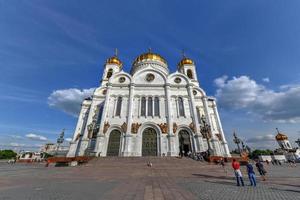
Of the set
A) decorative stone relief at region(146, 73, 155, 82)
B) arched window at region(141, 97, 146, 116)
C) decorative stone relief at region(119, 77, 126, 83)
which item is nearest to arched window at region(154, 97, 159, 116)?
arched window at region(141, 97, 146, 116)

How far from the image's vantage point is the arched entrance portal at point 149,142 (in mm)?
24312

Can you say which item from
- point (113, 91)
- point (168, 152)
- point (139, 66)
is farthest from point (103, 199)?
point (139, 66)

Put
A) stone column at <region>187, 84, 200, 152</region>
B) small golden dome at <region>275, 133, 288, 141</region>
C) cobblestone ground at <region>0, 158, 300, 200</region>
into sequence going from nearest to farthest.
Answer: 1. cobblestone ground at <region>0, 158, 300, 200</region>
2. stone column at <region>187, 84, 200, 152</region>
3. small golden dome at <region>275, 133, 288, 141</region>

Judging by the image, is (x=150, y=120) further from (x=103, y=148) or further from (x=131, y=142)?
(x=103, y=148)

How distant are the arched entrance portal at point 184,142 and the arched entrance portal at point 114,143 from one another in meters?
10.6

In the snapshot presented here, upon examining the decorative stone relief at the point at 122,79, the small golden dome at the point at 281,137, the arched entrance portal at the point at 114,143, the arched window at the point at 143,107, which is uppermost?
the decorative stone relief at the point at 122,79

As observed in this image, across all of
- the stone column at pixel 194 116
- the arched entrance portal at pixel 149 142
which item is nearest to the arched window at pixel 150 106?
the arched entrance portal at pixel 149 142

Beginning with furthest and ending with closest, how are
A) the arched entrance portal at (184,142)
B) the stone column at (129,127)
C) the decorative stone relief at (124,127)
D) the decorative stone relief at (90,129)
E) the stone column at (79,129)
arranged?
the stone column at (79,129) < the decorative stone relief at (124,127) < the arched entrance portal at (184,142) < the decorative stone relief at (90,129) < the stone column at (129,127)

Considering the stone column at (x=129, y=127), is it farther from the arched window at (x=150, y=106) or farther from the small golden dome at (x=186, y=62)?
the small golden dome at (x=186, y=62)

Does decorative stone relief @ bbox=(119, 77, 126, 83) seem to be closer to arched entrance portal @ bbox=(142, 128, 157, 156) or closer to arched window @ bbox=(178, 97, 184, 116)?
arched entrance portal @ bbox=(142, 128, 157, 156)

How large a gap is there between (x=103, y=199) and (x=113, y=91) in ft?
85.7

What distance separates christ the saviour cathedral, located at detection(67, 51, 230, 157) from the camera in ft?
79.5

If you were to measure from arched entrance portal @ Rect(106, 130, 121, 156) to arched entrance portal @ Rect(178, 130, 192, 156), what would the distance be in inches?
418

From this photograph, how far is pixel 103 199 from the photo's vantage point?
465 cm
